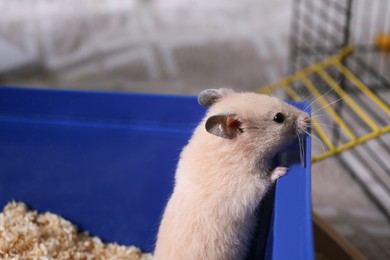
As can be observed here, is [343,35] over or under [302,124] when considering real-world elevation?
over

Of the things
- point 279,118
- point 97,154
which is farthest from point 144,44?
point 279,118

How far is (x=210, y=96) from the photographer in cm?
101

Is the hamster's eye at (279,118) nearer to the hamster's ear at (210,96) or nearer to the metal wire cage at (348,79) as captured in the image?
the hamster's ear at (210,96)

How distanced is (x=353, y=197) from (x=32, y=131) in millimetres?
1056

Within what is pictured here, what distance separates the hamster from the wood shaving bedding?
274 mm

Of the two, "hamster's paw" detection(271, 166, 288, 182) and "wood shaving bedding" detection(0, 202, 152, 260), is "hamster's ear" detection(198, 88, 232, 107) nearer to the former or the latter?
"hamster's paw" detection(271, 166, 288, 182)

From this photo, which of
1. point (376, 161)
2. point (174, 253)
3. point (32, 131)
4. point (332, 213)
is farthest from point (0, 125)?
point (376, 161)

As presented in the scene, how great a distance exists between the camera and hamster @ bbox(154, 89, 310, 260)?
0.91 meters

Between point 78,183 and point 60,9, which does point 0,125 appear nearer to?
point 78,183

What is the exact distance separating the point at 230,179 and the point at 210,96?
0.18 meters

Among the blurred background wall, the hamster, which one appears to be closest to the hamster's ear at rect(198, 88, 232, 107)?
the hamster

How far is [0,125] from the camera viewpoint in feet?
4.07

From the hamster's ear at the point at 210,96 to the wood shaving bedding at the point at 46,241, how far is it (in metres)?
0.41

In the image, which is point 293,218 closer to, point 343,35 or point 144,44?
point 343,35
